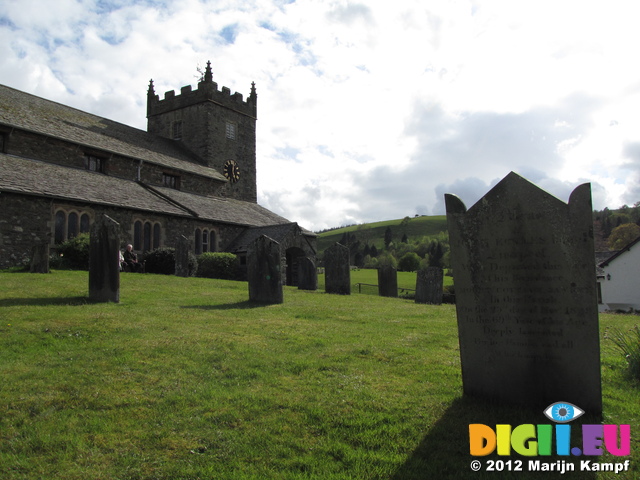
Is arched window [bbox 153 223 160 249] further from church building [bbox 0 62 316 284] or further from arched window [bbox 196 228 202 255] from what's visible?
arched window [bbox 196 228 202 255]

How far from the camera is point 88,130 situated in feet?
95.6

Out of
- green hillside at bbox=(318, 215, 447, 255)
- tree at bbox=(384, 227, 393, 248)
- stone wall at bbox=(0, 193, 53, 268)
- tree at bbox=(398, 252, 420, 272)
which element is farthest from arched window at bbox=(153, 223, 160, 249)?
tree at bbox=(384, 227, 393, 248)

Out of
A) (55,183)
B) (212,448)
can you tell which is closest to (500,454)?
(212,448)

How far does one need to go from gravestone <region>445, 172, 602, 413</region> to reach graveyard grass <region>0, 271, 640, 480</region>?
11.4 inches

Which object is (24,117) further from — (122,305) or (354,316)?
(354,316)

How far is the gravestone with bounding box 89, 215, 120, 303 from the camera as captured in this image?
11.1 meters

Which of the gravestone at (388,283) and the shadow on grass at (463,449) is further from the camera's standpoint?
the gravestone at (388,283)

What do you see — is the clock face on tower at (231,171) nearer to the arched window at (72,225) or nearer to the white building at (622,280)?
the arched window at (72,225)

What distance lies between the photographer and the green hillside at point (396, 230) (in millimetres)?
133738

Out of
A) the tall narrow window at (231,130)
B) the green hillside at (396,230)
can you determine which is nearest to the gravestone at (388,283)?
the tall narrow window at (231,130)

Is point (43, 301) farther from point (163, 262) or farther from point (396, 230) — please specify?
point (396, 230)

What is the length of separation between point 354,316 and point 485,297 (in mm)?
6153

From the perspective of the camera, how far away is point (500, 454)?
12.0ft

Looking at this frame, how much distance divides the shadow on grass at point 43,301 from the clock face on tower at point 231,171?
3024cm
